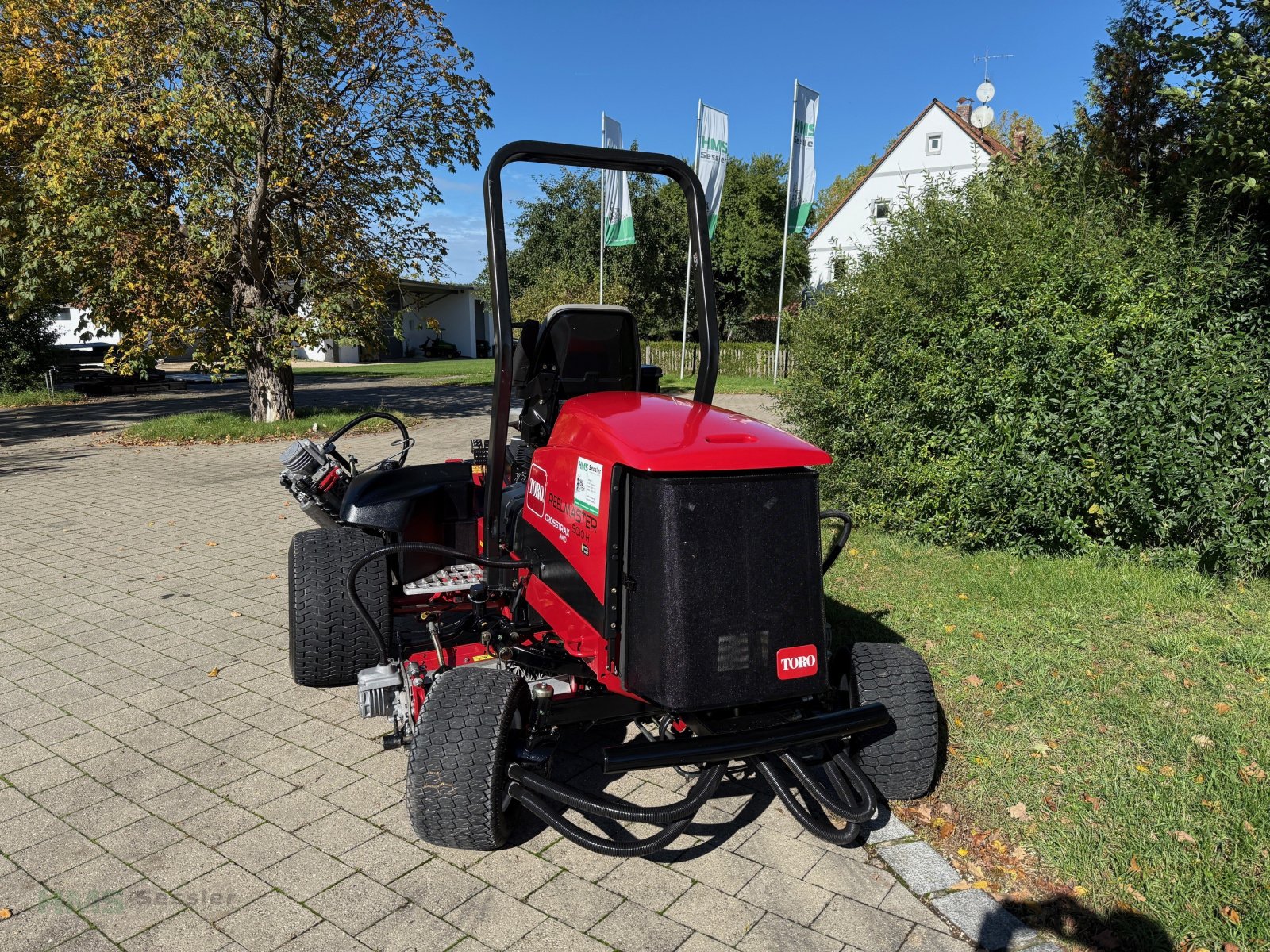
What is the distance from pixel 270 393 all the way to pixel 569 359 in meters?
12.5

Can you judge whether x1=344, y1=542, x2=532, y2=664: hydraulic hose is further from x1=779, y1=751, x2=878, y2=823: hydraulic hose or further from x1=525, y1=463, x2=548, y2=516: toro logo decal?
x1=779, y1=751, x2=878, y2=823: hydraulic hose

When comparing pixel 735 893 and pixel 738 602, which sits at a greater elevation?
pixel 738 602

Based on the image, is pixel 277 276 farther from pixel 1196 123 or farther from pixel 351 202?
pixel 1196 123

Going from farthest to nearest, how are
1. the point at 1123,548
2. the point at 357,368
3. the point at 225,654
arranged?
the point at 357,368 → the point at 1123,548 → the point at 225,654

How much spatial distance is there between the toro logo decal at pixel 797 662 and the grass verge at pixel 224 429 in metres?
11.4

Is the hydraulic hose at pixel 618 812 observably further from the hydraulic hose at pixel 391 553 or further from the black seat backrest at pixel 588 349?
the black seat backrest at pixel 588 349

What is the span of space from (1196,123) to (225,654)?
28.2 feet

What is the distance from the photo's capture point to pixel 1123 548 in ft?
20.2

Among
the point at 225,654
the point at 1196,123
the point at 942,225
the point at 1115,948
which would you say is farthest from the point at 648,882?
the point at 1196,123

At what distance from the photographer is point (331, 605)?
4062mm

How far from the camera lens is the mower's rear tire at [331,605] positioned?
3955mm

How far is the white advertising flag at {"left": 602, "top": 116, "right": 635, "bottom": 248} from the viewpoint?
21.5 m

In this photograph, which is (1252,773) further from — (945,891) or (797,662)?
(797,662)

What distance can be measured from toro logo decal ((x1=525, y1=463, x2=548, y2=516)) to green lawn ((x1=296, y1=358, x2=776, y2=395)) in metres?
16.2
